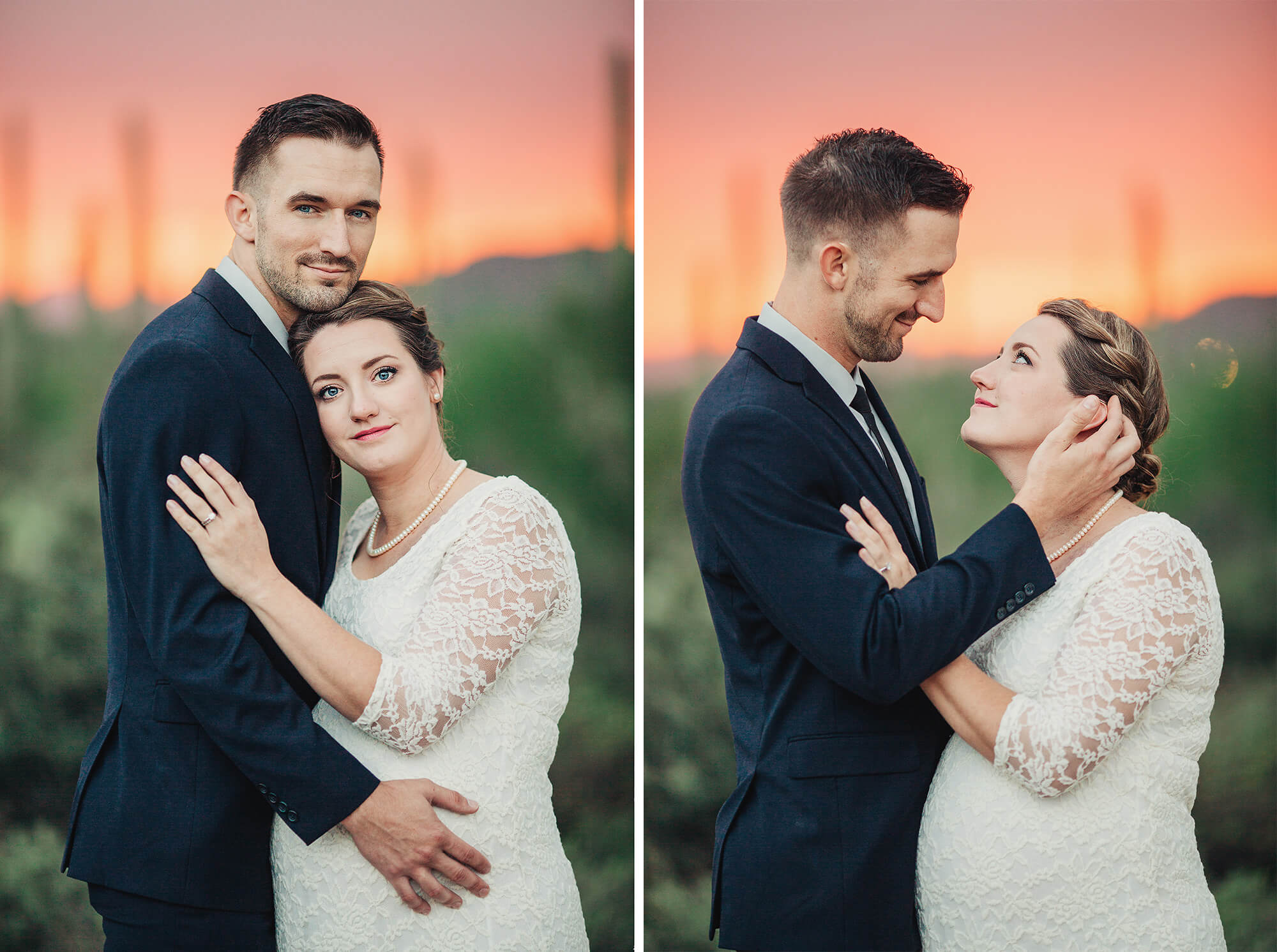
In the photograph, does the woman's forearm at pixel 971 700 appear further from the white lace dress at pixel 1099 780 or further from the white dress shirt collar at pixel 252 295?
the white dress shirt collar at pixel 252 295

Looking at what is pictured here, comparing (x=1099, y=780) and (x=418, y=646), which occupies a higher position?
(x=418, y=646)

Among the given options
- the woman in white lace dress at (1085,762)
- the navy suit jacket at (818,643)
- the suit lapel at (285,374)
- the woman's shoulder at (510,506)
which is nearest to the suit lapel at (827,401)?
the navy suit jacket at (818,643)

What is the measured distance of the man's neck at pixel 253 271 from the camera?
87.5 inches

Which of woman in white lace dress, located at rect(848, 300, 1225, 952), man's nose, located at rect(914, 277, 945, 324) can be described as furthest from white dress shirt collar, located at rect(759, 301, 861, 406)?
woman in white lace dress, located at rect(848, 300, 1225, 952)

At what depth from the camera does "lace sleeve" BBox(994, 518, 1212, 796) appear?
1.91 m

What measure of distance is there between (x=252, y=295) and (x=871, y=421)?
1280mm

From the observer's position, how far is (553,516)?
2182mm

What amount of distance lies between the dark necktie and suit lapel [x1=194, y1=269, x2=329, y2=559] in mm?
1081

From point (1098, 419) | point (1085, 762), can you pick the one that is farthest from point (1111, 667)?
point (1098, 419)

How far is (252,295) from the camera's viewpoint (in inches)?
86.0

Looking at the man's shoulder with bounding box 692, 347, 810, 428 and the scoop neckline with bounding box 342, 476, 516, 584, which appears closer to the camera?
the man's shoulder with bounding box 692, 347, 810, 428

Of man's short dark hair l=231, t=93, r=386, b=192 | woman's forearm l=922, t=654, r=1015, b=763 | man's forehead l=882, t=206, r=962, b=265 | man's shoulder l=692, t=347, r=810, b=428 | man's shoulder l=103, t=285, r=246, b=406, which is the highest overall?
man's short dark hair l=231, t=93, r=386, b=192

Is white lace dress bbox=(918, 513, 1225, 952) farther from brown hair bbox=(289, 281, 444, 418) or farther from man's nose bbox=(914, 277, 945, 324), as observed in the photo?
brown hair bbox=(289, 281, 444, 418)

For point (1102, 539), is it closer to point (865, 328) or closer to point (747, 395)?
point (865, 328)
